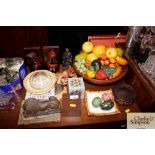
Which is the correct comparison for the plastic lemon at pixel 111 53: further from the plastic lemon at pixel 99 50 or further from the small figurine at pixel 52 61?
the small figurine at pixel 52 61

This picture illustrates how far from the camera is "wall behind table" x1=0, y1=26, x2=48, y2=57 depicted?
56.5 inches

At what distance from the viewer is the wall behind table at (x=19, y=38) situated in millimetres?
1436

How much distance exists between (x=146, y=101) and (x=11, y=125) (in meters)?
0.82

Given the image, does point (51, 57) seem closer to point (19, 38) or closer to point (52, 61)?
point (52, 61)

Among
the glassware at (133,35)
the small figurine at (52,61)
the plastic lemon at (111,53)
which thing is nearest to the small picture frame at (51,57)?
the small figurine at (52,61)

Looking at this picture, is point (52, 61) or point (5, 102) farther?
point (52, 61)

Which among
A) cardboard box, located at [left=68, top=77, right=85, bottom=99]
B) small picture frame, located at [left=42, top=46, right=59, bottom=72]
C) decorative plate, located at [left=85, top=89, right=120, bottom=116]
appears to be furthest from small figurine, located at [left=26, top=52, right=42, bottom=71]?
decorative plate, located at [left=85, top=89, right=120, bottom=116]

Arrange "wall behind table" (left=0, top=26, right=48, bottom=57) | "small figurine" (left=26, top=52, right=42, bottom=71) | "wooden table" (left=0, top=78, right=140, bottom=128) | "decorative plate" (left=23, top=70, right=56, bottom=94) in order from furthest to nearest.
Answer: "wall behind table" (left=0, top=26, right=48, bottom=57), "small figurine" (left=26, top=52, right=42, bottom=71), "decorative plate" (left=23, top=70, right=56, bottom=94), "wooden table" (left=0, top=78, right=140, bottom=128)

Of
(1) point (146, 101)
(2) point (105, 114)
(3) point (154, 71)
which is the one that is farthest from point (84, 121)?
(3) point (154, 71)

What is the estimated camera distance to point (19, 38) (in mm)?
1496

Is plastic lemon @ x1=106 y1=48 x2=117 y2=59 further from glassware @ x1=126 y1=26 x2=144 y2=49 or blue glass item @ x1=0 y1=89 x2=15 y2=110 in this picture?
blue glass item @ x1=0 y1=89 x2=15 y2=110

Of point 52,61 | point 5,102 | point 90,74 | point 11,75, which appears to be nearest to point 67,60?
point 52,61

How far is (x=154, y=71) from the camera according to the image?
114 cm

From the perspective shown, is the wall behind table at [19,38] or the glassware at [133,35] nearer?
the glassware at [133,35]
